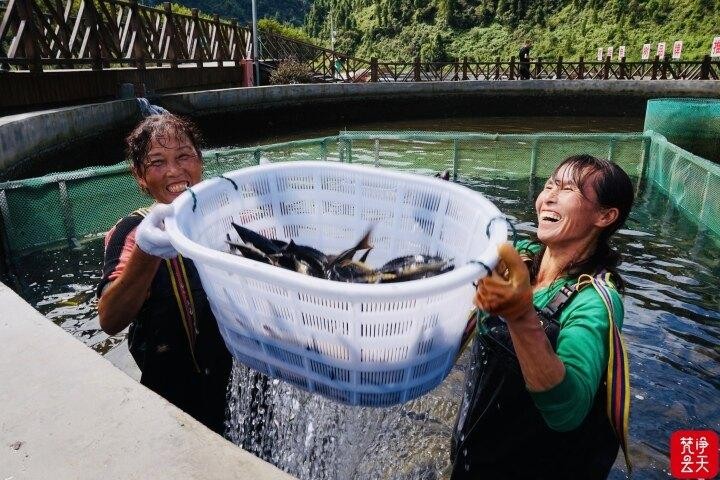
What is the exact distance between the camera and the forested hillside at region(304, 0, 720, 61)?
155ft

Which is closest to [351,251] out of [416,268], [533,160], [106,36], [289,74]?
[416,268]

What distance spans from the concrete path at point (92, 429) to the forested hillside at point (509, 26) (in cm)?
5027

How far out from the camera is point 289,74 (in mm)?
23047

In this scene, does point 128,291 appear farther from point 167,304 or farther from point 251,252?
point 251,252

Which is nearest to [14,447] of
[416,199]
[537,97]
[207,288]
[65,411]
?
[65,411]

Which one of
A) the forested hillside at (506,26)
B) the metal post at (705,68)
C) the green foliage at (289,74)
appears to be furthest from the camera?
the forested hillside at (506,26)

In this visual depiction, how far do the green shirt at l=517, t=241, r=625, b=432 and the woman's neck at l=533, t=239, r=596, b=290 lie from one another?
0.75ft

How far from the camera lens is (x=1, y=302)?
7.04 ft

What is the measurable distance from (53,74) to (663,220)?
1195 centimetres

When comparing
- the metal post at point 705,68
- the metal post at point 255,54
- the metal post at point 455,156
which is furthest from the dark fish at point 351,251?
the metal post at point 705,68

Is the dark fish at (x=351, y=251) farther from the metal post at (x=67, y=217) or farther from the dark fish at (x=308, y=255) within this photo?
the metal post at (x=67, y=217)

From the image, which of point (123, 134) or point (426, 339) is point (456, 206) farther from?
point (123, 134)

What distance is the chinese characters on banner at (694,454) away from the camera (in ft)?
10.5

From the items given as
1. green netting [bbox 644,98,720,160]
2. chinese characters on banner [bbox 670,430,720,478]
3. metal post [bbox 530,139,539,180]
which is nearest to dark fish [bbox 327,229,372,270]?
chinese characters on banner [bbox 670,430,720,478]
